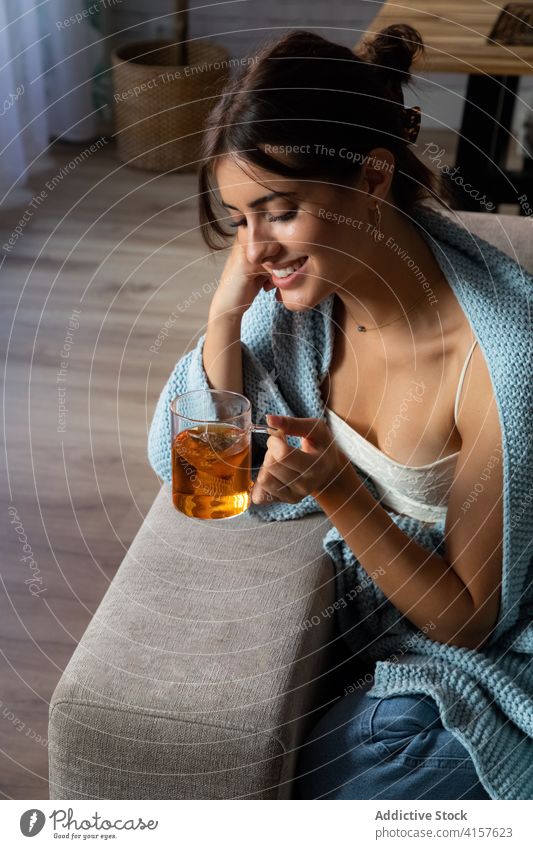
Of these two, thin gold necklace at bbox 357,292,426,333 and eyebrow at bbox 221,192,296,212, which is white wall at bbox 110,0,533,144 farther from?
eyebrow at bbox 221,192,296,212

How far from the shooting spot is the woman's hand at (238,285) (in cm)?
114

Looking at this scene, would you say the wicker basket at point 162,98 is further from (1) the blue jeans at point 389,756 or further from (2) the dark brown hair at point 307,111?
(1) the blue jeans at point 389,756

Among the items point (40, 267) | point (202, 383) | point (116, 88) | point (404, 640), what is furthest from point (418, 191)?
point (116, 88)

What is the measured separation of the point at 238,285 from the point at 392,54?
291 millimetres

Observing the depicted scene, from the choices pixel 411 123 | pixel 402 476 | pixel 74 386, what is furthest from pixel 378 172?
pixel 74 386

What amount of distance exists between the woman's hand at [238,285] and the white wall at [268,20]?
2.35m

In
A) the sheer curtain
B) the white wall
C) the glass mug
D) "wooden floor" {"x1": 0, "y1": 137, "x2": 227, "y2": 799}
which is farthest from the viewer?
the white wall

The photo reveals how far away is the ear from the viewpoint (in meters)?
0.99

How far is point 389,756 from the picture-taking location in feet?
3.26

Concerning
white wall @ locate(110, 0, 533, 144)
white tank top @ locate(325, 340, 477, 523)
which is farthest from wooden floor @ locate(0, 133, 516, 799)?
white tank top @ locate(325, 340, 477, 523)

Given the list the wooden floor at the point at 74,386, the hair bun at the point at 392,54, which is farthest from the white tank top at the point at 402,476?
the wooden floor at the point at 74,386

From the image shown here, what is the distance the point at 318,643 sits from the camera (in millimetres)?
1084

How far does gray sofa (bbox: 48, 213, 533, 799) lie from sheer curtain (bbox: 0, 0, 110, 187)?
1.84 metres

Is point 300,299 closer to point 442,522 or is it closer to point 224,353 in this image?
point 224,353
